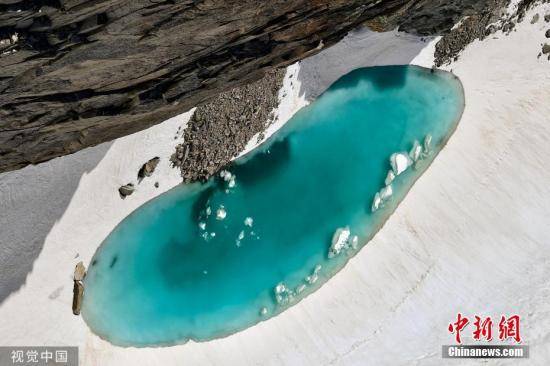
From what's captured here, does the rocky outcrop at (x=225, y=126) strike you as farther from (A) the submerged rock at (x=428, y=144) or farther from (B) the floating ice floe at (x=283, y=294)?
(A) the submerged rock at (x=428, y=144)

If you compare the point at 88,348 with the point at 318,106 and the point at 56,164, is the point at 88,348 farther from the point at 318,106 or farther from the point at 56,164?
the point at 318,106

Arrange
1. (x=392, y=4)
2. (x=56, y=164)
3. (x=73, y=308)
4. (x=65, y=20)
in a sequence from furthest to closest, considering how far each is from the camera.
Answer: (x=73, y=308) < (x=56, y=164) < (x=392, y=4) < (x=65, y=20)

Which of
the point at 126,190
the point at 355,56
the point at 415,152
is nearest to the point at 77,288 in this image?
the point at 126,190

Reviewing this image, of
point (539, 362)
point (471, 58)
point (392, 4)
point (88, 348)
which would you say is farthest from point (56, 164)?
point (539, 362)

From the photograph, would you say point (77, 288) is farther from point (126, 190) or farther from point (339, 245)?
point (339, 245)

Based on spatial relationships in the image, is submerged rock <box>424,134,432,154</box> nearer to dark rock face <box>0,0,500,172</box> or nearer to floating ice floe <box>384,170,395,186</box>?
floating ice floe <box>384,170,395,186</box>
